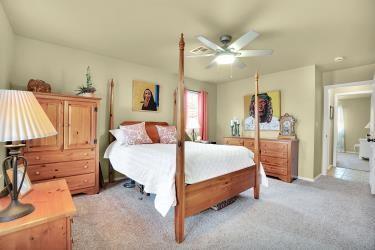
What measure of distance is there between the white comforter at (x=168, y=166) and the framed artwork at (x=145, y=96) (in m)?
1.42

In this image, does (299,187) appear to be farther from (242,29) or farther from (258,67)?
(242,29)

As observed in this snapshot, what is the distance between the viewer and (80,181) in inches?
117

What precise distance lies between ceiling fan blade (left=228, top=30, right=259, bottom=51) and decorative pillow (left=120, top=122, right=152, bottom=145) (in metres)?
2.18

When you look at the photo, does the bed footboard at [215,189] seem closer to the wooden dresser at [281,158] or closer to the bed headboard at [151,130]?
the wooden dresser at [281,158]

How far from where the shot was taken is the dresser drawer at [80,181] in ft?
9.43

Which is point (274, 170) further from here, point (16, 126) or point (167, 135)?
point (16, 126)

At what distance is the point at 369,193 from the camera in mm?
3250

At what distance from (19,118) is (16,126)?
0.16 feet

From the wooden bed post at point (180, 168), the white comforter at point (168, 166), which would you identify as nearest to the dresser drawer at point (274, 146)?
the white comforter at point (168, 166)

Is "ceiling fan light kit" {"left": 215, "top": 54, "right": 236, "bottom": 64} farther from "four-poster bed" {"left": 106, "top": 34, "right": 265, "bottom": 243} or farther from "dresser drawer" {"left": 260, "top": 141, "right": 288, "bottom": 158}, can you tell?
"dresser drawer" {"left": 260, "top": 141, "right": 288, "bottom": 158}

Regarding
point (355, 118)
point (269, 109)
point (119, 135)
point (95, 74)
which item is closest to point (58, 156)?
point (119, 135)

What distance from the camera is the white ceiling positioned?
2.09m

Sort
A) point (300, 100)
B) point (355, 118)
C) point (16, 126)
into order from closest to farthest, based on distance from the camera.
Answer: point (16, 126)
point (300, 100)
point (355, 118)

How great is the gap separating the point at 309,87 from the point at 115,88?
418 centimetres
